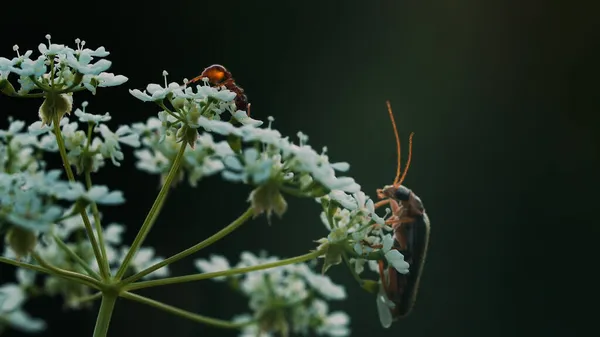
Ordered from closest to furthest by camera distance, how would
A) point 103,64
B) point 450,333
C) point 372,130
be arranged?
point 103,64 → point 450,333 → point 372,130

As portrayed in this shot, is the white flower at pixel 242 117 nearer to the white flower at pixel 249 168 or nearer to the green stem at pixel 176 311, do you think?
the white flower at pixel 249 168

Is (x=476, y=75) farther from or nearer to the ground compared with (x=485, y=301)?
farther from the ground

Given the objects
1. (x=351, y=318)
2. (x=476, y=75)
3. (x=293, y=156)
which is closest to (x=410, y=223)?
(x=293, y=156)

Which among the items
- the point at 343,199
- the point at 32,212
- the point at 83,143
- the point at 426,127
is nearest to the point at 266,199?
the point at 343,199

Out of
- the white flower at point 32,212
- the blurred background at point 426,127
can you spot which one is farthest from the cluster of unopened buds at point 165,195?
the blurred background at point 426,127

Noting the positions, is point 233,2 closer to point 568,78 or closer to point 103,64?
point 568,78

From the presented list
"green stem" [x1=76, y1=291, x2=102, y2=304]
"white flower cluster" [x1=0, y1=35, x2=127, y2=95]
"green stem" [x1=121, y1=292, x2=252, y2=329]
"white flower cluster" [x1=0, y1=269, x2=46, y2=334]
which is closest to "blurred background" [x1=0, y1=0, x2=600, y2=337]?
"white flower cluster" [x1=0, y1=269, x2=46, y2=334]

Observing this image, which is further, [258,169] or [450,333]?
[450,333]
